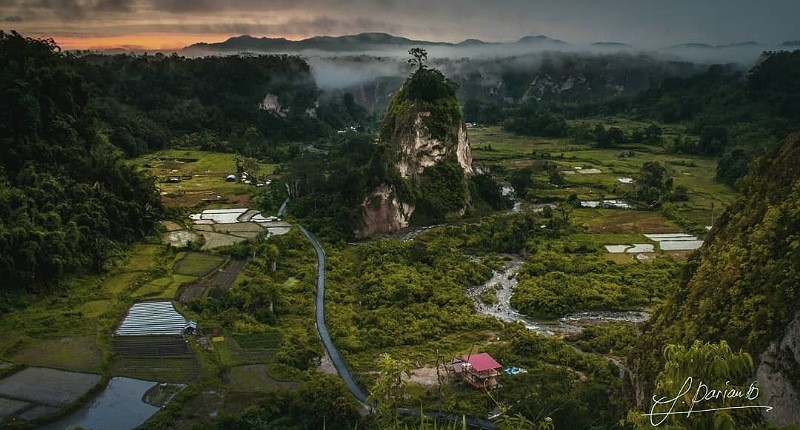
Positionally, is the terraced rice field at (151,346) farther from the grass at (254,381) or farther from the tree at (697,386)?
the tree at (697,386)

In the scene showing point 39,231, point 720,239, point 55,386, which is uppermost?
point 720,239

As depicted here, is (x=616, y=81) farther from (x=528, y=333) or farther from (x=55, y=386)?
(x=55, y=386)

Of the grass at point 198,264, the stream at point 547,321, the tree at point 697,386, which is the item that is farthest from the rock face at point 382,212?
the tree at point 697,386

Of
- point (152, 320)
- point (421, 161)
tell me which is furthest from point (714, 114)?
point (152, 320)

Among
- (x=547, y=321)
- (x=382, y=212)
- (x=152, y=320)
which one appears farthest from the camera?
(x=382, y=212)

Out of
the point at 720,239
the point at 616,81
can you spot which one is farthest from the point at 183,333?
the point at 616,81

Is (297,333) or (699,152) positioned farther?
(699,152)

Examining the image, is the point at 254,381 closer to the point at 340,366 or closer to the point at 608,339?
the point at 340,366

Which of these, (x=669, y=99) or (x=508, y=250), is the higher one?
(x=669, y=99)
